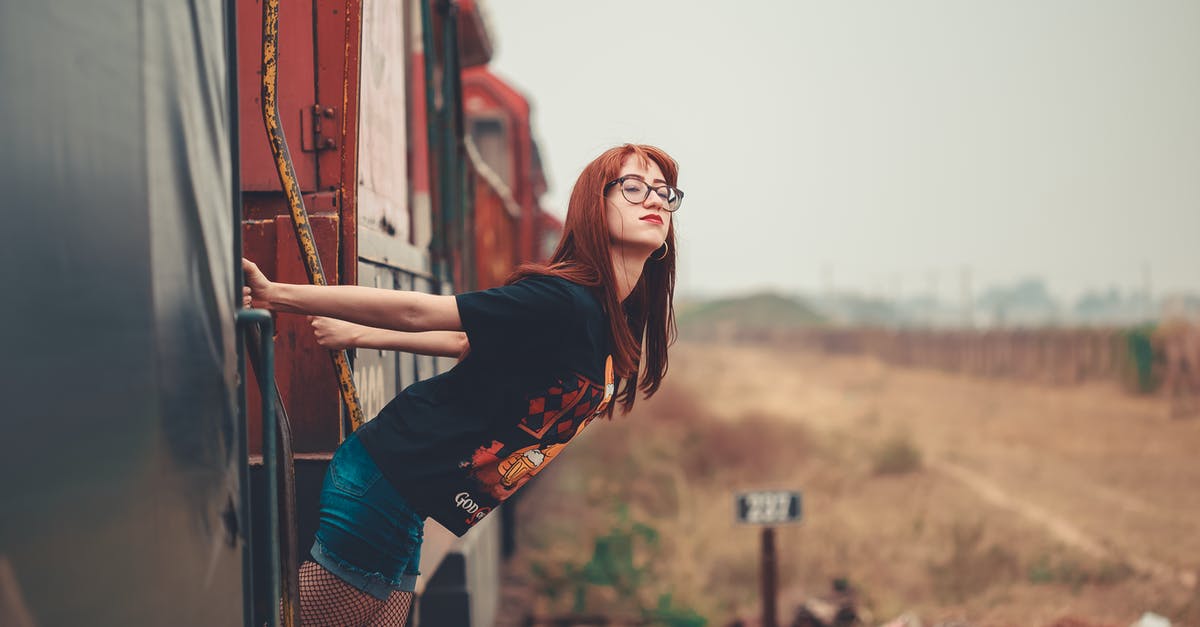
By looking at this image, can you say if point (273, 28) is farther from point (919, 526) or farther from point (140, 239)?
point (919, 526)

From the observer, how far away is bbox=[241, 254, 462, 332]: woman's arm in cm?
195

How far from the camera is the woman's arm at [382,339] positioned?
2.16 meters

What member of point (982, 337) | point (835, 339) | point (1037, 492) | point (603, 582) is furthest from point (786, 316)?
point (603, 582)

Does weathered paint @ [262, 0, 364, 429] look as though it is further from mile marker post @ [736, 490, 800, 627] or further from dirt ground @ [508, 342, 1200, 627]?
dirt ground @ [508, 342, 1200, 627]

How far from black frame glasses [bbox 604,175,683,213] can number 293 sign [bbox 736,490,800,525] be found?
13.4 ft

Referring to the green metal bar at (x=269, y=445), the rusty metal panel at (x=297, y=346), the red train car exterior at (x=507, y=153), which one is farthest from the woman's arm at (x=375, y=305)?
the red train car exterior at (x=507, y=153)

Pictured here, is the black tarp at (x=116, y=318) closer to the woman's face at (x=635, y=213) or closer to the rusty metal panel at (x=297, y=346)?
the woman's face at (x=635, y=213)

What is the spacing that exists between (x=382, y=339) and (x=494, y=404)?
34 cm

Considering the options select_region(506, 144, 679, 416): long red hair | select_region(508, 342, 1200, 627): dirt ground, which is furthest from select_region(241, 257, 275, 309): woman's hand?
select_region(508, 342, 1200, 627): dirt ground

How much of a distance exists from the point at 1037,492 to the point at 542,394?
14476mm

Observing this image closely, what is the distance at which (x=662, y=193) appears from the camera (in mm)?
2227

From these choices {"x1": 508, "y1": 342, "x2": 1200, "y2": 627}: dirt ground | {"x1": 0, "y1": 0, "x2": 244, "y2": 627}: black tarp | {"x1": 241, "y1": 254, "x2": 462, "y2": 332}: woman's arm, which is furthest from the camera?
{"x1": 508, "y1": 342, "x2": 1200, "y2": 627}: dirt ground

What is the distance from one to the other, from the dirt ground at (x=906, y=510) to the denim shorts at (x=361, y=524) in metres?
6.36

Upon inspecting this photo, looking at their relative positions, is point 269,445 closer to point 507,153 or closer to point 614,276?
point 614,276
